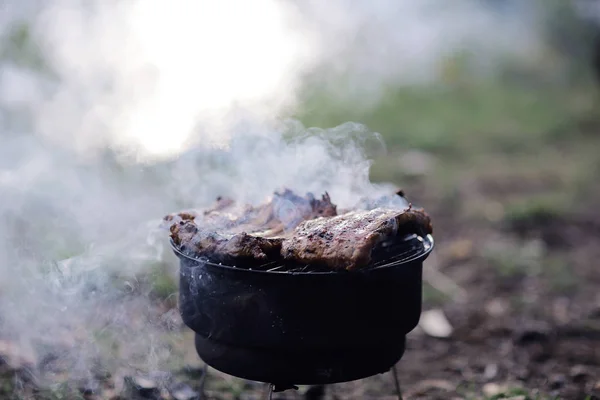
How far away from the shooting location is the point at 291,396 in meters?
4.57

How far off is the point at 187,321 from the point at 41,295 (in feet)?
5.39

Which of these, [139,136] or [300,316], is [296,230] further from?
[139,136]

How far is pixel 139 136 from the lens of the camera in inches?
333

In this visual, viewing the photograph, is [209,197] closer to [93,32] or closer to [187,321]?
[187,321]

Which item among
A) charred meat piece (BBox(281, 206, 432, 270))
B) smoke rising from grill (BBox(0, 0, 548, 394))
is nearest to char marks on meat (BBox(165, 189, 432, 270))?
charred meat piece (BBox(281, 206, 432, 270))

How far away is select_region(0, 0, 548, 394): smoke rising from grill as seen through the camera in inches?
176

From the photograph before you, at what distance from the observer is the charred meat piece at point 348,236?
10.0 feet

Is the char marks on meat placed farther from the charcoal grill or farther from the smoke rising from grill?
the smoke rising from grill

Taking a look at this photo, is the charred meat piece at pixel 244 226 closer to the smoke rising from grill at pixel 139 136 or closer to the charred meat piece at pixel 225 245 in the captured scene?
the charred meat piece at pixel 225 245

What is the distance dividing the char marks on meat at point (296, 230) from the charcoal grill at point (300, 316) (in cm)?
6

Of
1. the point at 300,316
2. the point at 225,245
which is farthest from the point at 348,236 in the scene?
the point at 225,245

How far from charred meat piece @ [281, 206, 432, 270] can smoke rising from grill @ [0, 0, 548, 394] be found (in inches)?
26.0

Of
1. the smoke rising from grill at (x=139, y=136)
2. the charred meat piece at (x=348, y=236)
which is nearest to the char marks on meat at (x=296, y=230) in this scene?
the charred meat piece at (x=348, y=236)

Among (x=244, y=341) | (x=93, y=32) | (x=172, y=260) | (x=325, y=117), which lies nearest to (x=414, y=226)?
(x=244, y=341)
